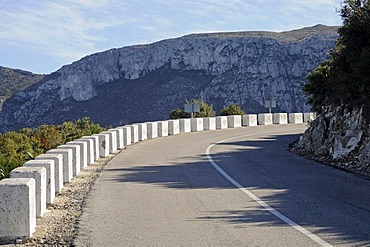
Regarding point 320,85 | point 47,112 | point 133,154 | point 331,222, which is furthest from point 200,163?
point 47,112

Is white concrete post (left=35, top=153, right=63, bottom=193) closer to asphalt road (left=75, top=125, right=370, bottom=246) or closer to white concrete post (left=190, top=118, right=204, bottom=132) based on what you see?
asphalt road (left=75, top=125, right=370, bottom=246)

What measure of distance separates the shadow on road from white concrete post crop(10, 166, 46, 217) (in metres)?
2.77

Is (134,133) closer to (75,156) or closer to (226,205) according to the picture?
(75,156)

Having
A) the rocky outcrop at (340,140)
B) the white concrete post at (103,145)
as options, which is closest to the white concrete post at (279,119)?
the rocky outcrop at (340,140)

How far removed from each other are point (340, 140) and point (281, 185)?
672 cm

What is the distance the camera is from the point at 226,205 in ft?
37.2

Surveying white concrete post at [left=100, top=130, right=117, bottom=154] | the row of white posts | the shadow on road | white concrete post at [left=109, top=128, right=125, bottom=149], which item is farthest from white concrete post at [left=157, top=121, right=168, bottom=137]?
the shadow on road

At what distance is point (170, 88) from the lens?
106 meters

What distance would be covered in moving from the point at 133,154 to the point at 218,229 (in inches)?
590

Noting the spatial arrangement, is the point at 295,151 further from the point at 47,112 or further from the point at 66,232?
the point at 47,112

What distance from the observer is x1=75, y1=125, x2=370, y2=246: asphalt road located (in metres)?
8.58

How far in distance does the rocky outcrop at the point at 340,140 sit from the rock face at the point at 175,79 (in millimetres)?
73139

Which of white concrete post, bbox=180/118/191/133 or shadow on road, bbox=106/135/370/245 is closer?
shadow on road, bbox=106/135/370/245

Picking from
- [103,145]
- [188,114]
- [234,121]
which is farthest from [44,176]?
[188,114]
